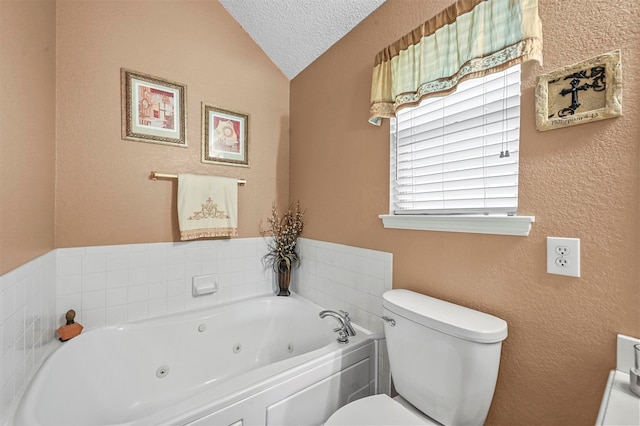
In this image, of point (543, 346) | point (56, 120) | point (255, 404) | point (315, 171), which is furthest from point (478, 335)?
point (56, 120)

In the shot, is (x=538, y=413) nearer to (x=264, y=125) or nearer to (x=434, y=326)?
(x=434, y=326)

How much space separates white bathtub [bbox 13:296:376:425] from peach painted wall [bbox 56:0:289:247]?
0.61 m

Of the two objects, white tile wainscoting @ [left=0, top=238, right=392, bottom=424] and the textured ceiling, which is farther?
the textured ceiling

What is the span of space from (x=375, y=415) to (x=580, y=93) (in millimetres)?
1301

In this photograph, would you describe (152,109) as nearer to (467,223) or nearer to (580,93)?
(467,223)

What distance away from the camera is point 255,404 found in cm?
109

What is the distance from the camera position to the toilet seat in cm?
98

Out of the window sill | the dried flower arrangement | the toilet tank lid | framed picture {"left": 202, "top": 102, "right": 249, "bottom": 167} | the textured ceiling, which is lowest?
the toilet tank lid

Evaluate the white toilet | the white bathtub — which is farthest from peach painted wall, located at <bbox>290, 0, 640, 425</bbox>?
the white bathtub

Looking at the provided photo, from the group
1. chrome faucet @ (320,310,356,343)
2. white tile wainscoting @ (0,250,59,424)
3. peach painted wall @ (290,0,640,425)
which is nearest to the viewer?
peach painted wall @ (290,0,640,425)

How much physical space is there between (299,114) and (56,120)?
153 centimetres

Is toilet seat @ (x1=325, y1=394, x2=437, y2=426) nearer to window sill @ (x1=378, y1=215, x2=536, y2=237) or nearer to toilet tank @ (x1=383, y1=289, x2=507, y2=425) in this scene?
toilet tank @ (x1=383, y1=289, x2=507, y2=425)

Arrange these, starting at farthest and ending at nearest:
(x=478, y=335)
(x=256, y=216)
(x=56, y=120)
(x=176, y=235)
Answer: (x=256, y=216) → (x=176, y=235) → (x=56, y=120) → (x=478, y=335)

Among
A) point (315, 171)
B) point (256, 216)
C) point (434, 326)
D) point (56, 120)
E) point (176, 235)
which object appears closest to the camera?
point (434, 326)
